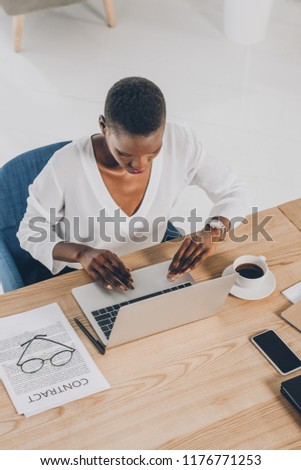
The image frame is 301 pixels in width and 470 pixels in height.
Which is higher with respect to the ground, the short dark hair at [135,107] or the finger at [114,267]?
the short dark hair at [135,107]

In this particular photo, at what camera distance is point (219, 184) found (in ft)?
6.81

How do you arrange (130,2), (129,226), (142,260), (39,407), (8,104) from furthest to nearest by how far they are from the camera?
1. (130,2)
2. (8,104)
3. (129,226)
4. (142,260)
5. (39,407)

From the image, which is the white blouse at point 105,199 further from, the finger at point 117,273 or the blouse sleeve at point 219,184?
the finger at point 117,273

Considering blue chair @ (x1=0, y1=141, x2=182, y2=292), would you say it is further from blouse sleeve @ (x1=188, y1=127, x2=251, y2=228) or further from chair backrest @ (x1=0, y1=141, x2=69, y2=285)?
blouse sleeve @ (x1=188, y1=127, x2=251, y2=228)

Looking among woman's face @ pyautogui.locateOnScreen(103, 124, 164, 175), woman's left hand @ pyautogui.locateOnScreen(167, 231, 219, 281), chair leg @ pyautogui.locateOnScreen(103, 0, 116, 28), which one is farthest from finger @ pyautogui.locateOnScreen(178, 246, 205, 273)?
chair leg @ pyautogui.locateOnScreen(103, 0, 116, 28)

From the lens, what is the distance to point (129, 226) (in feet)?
6.63

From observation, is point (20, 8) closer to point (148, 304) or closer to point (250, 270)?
point (250, 270)

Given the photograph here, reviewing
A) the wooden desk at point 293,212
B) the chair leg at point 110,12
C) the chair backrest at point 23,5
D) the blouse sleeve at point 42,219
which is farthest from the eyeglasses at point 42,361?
the chair leg at point 110,12

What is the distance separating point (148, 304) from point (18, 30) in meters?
2.90

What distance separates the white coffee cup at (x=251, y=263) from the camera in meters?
1.79

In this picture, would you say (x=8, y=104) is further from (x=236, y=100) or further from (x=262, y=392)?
(x=262, y=392)

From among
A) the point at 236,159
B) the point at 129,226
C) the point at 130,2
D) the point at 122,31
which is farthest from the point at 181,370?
the point at 130,2

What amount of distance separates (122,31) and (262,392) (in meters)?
3.18

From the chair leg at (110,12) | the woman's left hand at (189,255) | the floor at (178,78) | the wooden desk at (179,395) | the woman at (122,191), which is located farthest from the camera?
the chair leg at (110,12)
